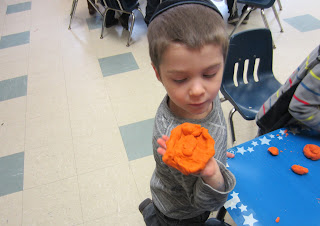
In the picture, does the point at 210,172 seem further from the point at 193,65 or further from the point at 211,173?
the point at 193,65

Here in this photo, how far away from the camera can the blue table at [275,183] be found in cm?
76

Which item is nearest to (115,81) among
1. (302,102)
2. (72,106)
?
(72,106)

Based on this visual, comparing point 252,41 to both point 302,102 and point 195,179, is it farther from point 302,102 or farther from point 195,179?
point 195,179

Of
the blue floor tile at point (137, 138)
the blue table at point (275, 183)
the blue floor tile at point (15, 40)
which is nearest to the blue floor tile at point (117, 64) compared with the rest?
the blue floor tile at point (137, 138)

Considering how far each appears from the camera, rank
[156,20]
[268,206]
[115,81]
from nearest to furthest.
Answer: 1. [156,20]
2. [268,206]
3. [115,81]

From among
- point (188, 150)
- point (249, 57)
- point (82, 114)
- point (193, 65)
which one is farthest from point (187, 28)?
point (82, 114)

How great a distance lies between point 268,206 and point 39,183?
58.5 inches

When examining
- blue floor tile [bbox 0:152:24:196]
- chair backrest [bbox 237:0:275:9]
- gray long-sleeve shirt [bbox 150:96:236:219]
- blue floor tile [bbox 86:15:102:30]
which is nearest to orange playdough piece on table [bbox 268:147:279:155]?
gray long-sleeve shirt [bbox 150:96:236:219]

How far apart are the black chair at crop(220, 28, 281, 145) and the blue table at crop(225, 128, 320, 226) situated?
444 millimetres

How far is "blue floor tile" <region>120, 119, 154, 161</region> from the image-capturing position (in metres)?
1.76

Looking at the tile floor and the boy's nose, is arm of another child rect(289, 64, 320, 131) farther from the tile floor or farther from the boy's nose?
the tile floor

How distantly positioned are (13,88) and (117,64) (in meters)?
1.07

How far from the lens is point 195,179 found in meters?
0.67

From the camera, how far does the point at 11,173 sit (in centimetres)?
172
